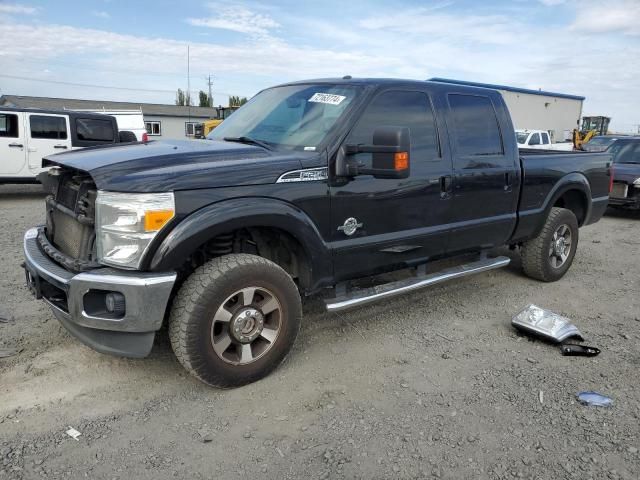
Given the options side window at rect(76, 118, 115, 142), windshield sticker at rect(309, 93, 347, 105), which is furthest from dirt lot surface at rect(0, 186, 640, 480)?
side window at rect(76, 118, 115, 142)

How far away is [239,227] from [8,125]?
10220 millimetres

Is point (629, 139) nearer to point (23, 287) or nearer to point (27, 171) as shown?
point (23, 287)

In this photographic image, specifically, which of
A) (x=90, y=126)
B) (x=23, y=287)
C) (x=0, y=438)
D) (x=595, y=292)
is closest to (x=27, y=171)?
(x=90, y=126)

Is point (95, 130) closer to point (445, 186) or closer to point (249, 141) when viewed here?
point (249, 141)

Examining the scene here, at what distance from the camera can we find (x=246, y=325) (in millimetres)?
3068

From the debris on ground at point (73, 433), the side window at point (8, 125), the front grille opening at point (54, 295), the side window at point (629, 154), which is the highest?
the side window at point (8, 125)

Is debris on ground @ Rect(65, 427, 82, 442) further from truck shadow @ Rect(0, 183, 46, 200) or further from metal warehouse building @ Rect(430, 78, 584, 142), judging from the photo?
metal warehouse building @ Rect(430, 78, 584, 142)

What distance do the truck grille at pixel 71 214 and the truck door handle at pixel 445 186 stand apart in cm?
249

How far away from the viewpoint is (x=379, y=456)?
8.32ft

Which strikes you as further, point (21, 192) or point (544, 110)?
point (544, 110)

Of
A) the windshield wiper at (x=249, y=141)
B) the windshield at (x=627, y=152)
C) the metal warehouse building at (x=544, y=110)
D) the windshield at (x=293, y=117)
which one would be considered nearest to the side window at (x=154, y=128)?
the metal warehouse building at (x=544, y=110)

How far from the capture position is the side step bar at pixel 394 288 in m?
3.56

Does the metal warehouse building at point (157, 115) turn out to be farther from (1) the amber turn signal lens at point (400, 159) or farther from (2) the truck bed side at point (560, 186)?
(1) the amber turn signal lens at point (400, 159)

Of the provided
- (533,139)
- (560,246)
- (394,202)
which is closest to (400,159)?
(394,202)
